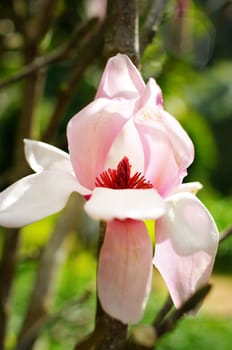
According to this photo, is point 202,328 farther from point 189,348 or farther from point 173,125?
point 173,125

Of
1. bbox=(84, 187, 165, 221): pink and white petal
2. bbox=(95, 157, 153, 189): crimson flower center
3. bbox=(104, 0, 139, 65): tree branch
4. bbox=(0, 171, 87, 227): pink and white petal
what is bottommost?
bbox=(95, 157, 153, 189): crimson flower center

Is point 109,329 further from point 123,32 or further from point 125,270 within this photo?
point 123,32

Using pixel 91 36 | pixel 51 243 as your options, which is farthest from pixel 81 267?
pixel 91 36

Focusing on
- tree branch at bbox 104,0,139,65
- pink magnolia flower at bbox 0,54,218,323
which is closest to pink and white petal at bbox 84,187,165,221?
pink magnolia flower at bbox 0,54,218,323

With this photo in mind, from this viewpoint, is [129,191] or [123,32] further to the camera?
[123,32]

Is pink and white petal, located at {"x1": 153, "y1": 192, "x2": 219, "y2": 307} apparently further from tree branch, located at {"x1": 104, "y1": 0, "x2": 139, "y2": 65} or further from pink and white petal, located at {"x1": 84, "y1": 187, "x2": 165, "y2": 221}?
tree branch, located at {"x1": 104, "y1": 0, "x2": 139, "y2": 65}

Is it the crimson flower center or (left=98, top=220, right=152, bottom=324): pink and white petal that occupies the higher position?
the crimson flower center

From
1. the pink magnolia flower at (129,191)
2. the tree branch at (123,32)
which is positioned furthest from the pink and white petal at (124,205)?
the tree branch at (123,32)

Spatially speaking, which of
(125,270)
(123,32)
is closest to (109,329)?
(125,270)
